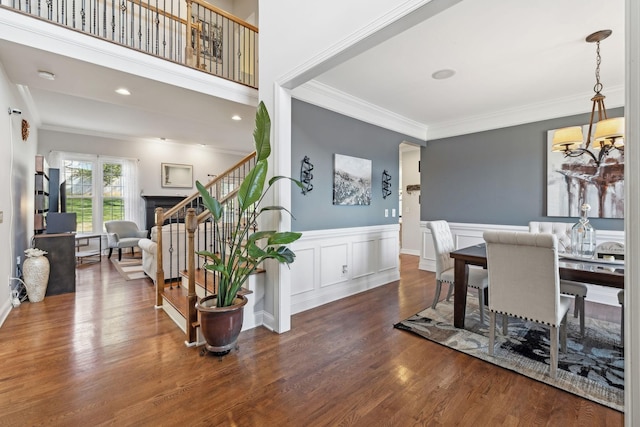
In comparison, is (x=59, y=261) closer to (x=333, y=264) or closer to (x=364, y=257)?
(x=333, y=264)

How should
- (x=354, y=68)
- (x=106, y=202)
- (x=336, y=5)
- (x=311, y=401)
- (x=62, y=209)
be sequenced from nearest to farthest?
(x=311, y=401) → (x=336, y=5) → (x=354, y=68) → (x=62, y=209) → (x=106, y=202)

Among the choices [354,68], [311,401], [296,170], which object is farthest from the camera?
[296,170]

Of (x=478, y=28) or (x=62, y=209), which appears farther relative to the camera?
(x=62, y=209)

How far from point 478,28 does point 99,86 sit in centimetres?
389

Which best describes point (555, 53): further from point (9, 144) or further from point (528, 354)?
point (9, 144)

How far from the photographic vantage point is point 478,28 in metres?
2.46

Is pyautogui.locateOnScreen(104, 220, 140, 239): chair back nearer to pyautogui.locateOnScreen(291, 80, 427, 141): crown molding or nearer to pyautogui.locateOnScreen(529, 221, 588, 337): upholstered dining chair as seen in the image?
pyautogui.locateOnScreen(291, 80, 427, 141): crown molding

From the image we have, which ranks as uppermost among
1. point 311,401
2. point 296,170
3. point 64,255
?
point 296,170

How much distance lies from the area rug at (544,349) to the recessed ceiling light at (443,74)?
270 cm

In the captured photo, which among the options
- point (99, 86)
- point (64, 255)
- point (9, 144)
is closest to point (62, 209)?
point (64, 255)

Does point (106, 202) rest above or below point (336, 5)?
below

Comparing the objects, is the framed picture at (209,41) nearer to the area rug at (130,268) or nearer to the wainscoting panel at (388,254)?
the area rug at (130,268)

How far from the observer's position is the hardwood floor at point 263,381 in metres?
1.72

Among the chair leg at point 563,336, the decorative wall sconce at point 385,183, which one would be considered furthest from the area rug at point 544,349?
the decorative wall sconce at point 385,183
